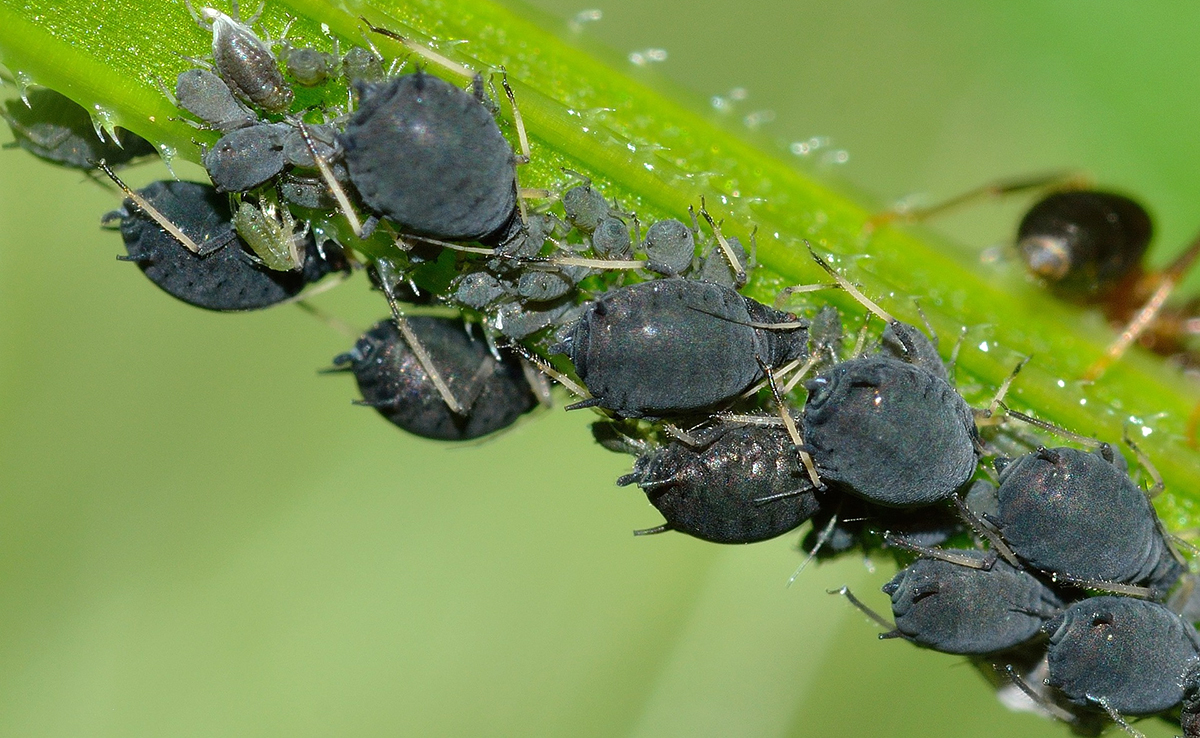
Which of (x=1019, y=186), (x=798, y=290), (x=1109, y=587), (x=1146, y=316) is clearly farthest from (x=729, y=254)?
(x=1019, y=186)

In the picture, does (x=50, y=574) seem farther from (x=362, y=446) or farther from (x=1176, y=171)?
(x=1176, y=171)

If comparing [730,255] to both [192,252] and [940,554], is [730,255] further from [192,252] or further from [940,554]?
[192,252]

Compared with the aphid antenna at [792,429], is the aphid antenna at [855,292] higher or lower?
higher

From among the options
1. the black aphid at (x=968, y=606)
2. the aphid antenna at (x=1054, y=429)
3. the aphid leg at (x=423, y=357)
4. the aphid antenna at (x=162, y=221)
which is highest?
the aphid antenna at (x=1054, y=429)

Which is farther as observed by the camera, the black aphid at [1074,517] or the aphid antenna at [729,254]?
the aphid antenna at [729,254]

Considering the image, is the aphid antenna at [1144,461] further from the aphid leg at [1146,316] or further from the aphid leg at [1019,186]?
the aphid leg at [1019,186]

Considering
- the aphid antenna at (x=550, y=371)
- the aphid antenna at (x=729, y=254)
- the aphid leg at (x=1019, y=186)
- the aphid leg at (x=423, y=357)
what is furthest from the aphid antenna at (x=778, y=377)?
the aphid leg at (x=1019, y=186)
